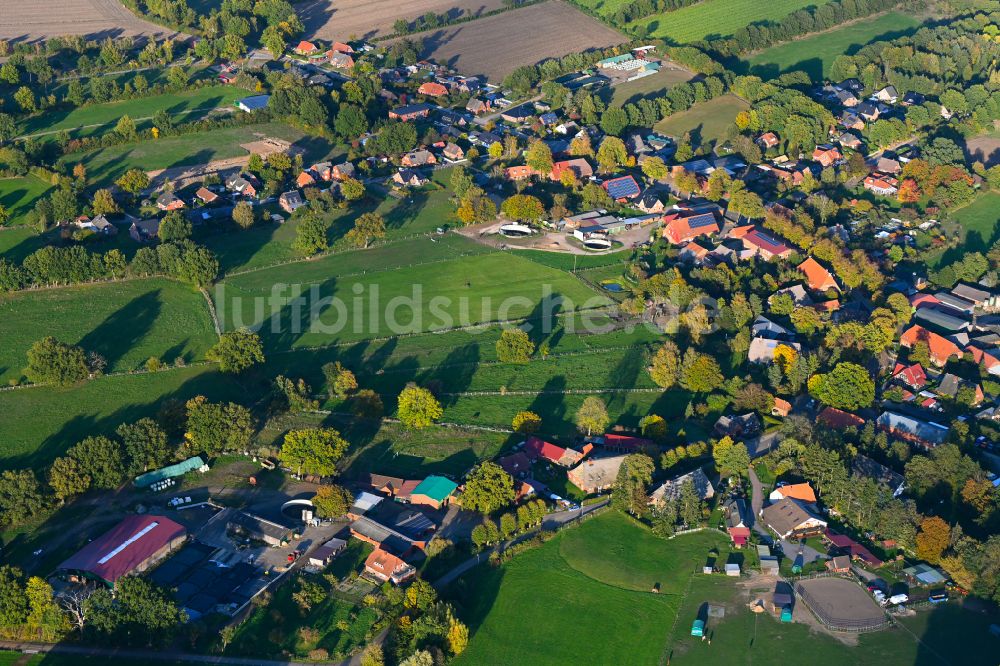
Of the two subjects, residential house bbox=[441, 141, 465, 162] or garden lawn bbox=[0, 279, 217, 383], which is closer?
garden lawn bbox=[0, 279, 217, 383]

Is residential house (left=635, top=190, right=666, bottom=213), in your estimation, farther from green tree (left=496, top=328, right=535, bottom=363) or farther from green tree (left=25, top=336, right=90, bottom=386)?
green tree (left=25, top=336, right=90, bottom=386)

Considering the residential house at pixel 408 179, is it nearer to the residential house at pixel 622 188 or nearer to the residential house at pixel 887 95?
the residential house at pixel 622 188

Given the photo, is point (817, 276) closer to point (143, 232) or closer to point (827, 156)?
point (827, 156)

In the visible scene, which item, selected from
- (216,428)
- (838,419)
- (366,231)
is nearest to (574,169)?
(366,231)

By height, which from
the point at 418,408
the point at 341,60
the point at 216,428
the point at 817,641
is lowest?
the point at 817,641

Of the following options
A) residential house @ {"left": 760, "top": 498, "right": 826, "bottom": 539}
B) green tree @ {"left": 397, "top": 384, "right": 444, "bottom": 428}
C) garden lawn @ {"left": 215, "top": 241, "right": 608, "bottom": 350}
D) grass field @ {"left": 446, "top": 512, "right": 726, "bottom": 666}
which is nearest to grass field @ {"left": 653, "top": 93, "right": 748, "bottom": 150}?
garden lawn @ {"left": 215, "top": 241, "right": 608, "bottom": 350}

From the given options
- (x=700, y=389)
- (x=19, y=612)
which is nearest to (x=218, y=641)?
(x=19, y=612)
